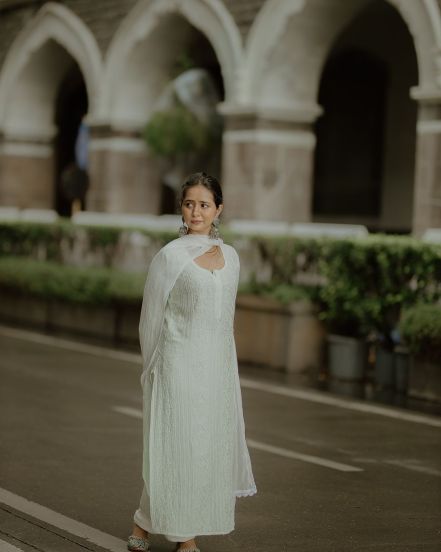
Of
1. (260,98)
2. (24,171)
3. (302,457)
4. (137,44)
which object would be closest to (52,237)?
(137,44)

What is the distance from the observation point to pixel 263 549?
6750mm

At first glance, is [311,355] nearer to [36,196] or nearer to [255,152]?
[255,152]

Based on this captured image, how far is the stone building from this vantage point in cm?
1725

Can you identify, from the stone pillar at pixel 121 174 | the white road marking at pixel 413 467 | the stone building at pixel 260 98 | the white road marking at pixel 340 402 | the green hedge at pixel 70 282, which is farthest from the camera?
the stone pillar at pixel 121 174

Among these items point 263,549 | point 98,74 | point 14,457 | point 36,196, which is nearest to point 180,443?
point 263,549

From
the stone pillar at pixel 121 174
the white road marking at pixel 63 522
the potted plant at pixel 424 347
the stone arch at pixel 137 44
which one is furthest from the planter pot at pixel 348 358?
the stone pillar at pixel 121 174

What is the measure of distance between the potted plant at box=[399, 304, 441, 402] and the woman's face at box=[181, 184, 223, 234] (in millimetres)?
6156

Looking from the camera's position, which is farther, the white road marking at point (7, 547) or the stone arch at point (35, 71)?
the stone arch at point (35, 71)

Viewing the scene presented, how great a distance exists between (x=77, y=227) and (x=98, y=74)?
3053 mm

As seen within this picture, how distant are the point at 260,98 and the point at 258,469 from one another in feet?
30.5

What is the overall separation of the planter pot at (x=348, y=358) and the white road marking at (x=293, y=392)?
0.97 metres

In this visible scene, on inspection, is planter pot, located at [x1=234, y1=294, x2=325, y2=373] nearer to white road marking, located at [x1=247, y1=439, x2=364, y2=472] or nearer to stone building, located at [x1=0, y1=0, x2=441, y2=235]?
stone building, located at [x1=0, y1=0, x2=441, y2=235]

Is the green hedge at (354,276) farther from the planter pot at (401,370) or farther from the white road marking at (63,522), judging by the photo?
the white road marking at (63,522)

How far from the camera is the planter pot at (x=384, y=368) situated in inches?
526
